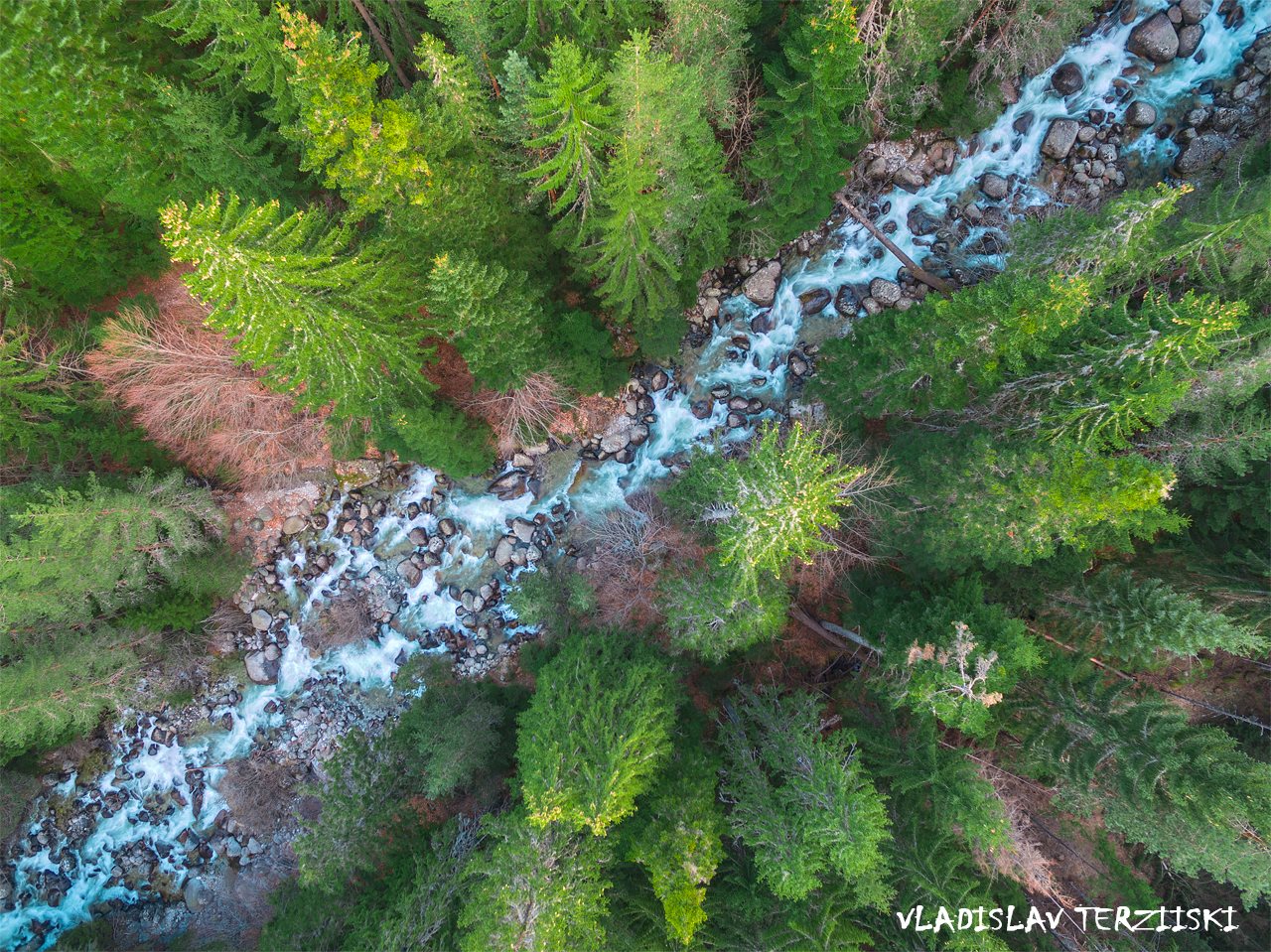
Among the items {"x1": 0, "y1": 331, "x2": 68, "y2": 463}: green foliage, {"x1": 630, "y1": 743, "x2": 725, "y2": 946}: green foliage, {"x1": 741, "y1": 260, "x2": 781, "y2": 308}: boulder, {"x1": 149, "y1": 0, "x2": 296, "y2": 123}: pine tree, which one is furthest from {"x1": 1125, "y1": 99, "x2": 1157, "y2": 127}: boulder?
{"x1": 0, "y1": 331, "x2": 68, "y2": 463}: green foliage

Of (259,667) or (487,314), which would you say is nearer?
(487,314)

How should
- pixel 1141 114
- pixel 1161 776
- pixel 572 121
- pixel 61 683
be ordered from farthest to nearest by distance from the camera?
pixel 1141 114 → pixel 61 683 → pixel 1161 776 → pixel 572 121

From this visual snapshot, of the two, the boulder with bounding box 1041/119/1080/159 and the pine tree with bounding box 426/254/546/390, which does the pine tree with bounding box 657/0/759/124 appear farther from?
the boulder with bounding box 1041/119/1080/159

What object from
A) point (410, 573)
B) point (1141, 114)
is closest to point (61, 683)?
point (410, 573)

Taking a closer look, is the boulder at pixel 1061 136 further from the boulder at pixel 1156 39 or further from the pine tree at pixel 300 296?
the pine tree at pixel 300 296

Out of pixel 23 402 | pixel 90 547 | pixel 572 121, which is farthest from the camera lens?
pixel 90 547

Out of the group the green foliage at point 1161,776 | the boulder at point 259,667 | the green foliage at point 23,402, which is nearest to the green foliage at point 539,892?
the green foliage at point 1161,776

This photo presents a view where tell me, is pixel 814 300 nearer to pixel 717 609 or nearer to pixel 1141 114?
pixel 1141 114
